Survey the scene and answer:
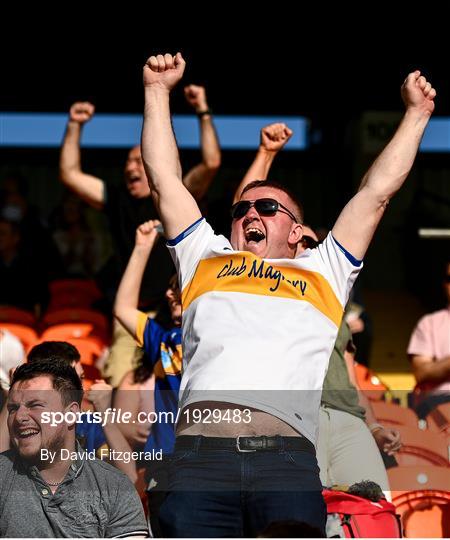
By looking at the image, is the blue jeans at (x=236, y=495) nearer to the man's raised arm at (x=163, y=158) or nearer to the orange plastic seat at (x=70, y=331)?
the man's raised arm at (x=163, y=158)

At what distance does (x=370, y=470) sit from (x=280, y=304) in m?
1.53

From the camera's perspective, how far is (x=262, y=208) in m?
3.96

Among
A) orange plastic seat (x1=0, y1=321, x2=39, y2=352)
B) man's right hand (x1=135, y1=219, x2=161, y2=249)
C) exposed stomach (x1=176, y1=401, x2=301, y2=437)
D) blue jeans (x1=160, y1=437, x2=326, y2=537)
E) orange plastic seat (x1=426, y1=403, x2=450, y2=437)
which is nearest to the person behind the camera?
blue jeans (x1=160, y1=437, x2=326, y2=537)

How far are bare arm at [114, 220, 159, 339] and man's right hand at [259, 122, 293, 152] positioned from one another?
2.37ft

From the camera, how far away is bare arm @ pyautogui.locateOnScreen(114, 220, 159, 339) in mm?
5238

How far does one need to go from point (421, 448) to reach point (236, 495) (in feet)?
7.09

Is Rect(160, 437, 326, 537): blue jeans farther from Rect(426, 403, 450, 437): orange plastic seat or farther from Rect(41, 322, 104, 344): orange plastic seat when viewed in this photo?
Rect(41, 322, 104, 344): orange plastic seat

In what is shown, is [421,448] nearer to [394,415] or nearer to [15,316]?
[394,415]

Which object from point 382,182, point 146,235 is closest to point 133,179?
point 146,235

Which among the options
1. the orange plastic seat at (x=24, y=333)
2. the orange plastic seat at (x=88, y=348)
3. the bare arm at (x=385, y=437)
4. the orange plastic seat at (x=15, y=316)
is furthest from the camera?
the orange plastic seat at (x=15, y=316)

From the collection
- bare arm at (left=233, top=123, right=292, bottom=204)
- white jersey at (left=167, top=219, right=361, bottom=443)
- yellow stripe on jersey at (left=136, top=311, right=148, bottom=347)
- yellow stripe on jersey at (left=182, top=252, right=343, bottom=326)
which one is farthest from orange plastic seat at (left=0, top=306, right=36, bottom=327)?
yellow stripe on jersey at (left=182, top=252, right=343, bottom=326)

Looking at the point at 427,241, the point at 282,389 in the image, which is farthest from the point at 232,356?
the point at 427,241

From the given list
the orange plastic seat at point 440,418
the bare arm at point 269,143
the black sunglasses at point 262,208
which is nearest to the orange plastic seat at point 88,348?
the bare arm at point 269,143

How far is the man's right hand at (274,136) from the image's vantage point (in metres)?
5.48
